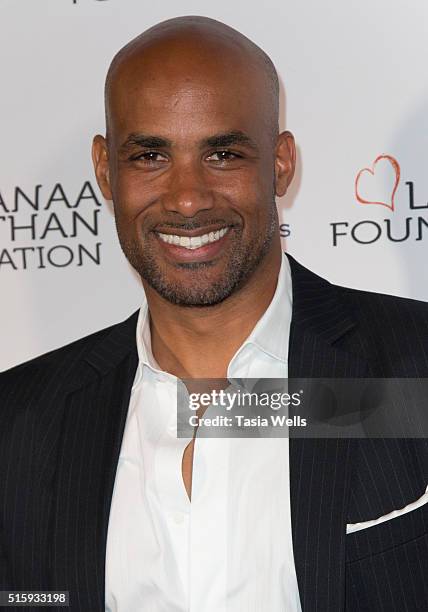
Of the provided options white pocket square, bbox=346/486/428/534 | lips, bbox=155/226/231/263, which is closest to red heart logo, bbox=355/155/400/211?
lips, bbox=155/226/231/263

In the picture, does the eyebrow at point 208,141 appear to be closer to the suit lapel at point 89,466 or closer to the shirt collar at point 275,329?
the shirt collar at point 275,329

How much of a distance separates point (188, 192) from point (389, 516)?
64cm

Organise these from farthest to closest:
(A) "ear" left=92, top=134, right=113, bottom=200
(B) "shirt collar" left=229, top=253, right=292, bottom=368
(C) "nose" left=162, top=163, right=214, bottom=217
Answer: (A) "ear" left=92, top=134, right=113, bottom=200, (B) "shirt collar" left=229, top=253, right=292, bottom=368, (C) "nose" left=162, top=163, right=214, bottom=217

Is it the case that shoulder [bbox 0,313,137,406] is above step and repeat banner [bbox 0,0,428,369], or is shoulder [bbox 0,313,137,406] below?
below

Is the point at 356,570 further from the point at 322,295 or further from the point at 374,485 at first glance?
the point at 322,295

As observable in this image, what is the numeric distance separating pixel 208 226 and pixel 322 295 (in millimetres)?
272

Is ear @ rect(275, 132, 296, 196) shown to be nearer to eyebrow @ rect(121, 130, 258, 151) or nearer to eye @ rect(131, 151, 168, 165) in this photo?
eyebrow @ rect(121, 130, 258, 151)

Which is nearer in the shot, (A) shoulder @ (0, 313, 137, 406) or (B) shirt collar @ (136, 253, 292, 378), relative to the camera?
(B) shirt collar @ (136, 253, 292, 378)

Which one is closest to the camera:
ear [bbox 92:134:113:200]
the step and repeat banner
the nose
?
the nose

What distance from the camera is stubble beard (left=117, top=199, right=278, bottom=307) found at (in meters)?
1.88

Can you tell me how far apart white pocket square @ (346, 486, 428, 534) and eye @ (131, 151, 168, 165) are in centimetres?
71

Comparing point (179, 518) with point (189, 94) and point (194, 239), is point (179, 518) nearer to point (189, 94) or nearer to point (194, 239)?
point (194, 239)

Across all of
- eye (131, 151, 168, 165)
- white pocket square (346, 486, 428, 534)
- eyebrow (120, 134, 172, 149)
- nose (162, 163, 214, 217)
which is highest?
eyebrow (120, 134, 172, 149)

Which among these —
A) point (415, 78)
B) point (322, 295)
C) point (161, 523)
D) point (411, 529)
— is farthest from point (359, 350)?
point (415, 78)
